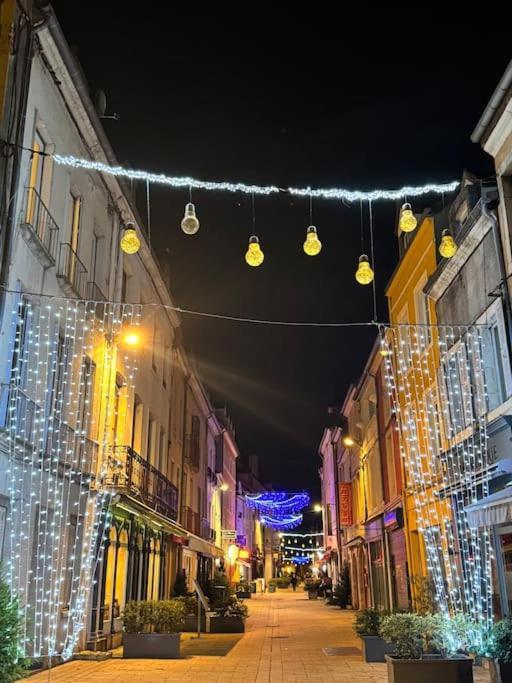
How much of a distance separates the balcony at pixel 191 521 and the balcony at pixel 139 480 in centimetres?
337

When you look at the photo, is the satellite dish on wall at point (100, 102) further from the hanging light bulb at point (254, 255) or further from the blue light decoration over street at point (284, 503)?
the blue light decoration over street at point (284, 503)

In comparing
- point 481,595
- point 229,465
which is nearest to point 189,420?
point 481,595

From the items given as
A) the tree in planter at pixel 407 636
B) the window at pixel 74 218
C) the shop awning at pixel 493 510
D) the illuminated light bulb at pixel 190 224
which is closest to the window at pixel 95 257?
the window at pixel 74 218

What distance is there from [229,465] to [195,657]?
129ft

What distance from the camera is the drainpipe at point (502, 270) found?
458 inches

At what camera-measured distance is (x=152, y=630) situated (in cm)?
1428

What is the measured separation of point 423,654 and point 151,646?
22.2 ft

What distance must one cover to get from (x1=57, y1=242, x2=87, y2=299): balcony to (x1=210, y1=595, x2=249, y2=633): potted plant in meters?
11.4

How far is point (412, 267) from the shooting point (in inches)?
762

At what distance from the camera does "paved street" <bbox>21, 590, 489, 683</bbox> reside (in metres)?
11.5

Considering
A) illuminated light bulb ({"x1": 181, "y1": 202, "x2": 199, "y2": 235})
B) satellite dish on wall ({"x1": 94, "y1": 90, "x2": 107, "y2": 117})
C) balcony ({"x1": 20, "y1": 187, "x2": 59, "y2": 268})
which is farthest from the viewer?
satellite dish on wall ({"x1": 94, "y1": 90, "x2": 107, "y2": 117})

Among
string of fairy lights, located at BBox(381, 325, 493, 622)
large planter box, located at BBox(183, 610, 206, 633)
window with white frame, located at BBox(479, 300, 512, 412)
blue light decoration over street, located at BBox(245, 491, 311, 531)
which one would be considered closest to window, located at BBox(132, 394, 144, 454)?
large planter box, located at BBox(183, 610, 206, 633)

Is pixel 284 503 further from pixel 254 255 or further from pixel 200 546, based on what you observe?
pixel 254 255

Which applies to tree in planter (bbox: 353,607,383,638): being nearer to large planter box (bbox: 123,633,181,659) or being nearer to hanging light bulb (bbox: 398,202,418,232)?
large planter box (bbox: 123,633,181,659)
